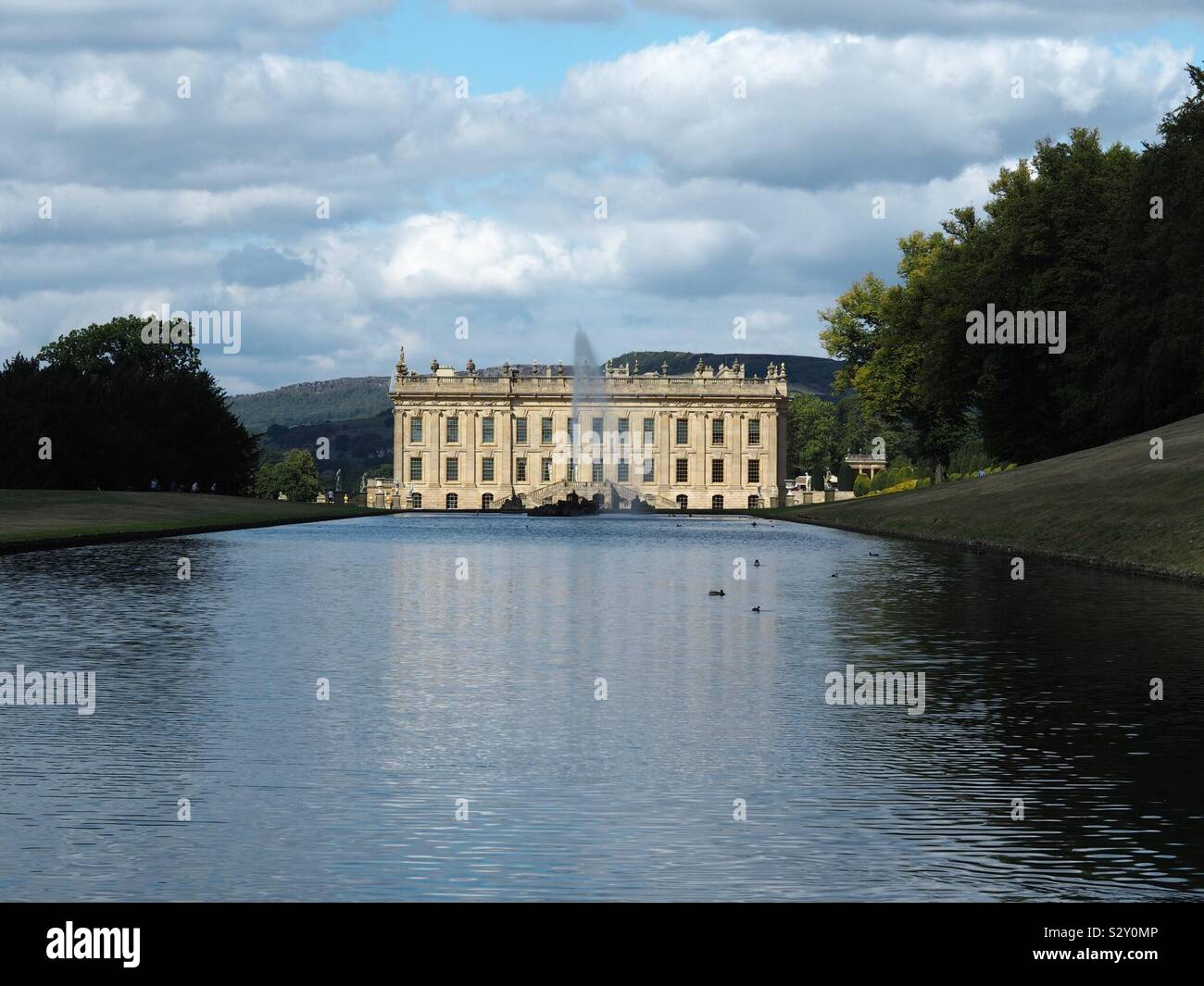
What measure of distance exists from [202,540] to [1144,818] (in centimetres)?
4804

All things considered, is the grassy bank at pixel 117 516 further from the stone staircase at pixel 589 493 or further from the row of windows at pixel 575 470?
the row of windows at pixel 575 470

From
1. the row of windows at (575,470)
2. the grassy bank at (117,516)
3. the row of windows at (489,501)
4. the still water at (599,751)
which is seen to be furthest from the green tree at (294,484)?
the still water at (599,751)

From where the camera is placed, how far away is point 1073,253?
78500 millimetres

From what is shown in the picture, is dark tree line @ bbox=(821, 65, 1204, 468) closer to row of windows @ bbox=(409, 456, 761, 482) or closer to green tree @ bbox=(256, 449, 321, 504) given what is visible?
row of windows @ bbox=(409, 456, 761, 482)

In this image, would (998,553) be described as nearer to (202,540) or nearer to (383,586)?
(383,586)

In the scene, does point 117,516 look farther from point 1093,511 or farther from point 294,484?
point 294,484

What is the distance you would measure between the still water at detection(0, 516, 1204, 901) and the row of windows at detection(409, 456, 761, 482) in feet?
482

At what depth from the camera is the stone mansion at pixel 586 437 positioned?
177125 millimetres

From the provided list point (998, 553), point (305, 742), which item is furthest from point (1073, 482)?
point (305, 742)

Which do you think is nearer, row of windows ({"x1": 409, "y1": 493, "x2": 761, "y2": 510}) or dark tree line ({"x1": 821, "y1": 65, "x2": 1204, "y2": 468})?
dark tree line ({"x1": 821, "y1": 65, "x2": 1204, "y2": 468})

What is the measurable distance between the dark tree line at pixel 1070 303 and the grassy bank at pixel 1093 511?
520 centimetres

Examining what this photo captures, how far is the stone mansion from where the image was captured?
581 feet

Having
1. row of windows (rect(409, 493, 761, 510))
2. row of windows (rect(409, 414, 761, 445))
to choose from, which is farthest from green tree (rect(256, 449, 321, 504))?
row of windows (rect(409, 493, 761, 510))
